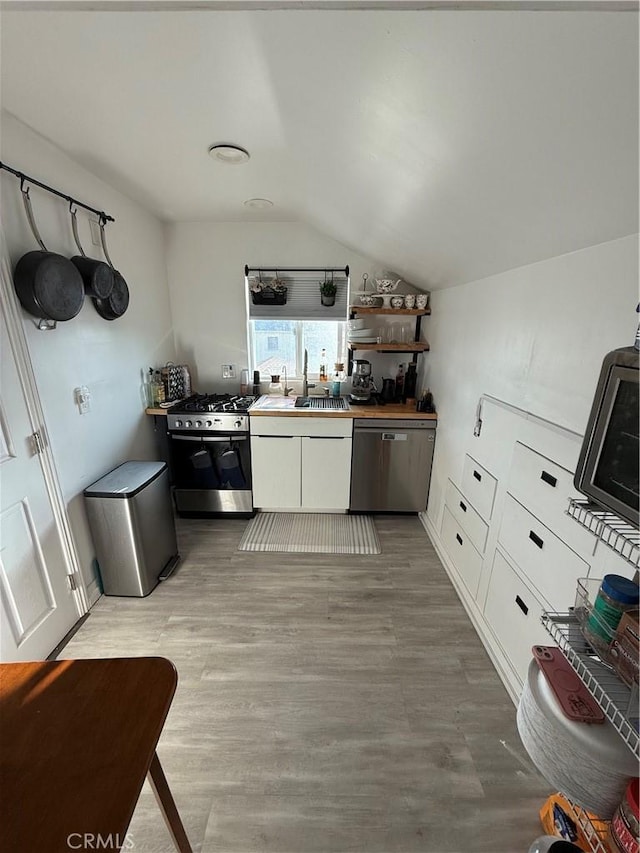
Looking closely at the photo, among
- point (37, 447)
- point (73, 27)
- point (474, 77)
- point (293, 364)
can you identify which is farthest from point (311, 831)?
point (293, 364)

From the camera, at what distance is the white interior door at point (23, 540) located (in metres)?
1.47

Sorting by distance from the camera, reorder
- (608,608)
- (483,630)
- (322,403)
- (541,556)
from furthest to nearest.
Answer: (322,403)
(483,630)
(541,556)
(608,608)

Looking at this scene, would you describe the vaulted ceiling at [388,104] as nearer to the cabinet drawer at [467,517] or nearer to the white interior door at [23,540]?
the white interior door at [23,540]

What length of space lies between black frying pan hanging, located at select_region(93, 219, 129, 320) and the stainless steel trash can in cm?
98

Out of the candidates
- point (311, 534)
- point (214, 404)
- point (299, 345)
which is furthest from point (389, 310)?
point (311, 534)

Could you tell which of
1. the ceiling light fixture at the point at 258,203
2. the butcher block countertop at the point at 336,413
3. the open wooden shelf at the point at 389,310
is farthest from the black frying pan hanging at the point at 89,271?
the open wooden shelf at the point at 389,310

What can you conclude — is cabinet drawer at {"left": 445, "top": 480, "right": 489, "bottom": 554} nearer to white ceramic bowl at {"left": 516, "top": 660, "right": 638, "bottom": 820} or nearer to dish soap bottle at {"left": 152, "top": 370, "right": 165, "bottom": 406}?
white ceramic bowl at {"left": 516, "top": 660, "right": 638, "bottom": 820}

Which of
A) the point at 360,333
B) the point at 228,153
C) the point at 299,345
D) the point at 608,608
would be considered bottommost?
the point at 608,608

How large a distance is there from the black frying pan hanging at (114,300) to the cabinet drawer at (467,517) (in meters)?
2.49

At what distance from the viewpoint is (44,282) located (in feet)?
5.08

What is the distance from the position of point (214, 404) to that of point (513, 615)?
7.97ft

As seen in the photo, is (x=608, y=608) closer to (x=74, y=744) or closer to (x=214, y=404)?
(x=74, y=744)

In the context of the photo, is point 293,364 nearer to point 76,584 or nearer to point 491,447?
point 491,447

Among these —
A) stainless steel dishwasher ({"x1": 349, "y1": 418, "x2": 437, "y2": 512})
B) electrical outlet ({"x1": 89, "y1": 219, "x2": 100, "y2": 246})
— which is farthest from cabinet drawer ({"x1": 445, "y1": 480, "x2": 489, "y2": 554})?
electrical outlet ({"x1": 89, "y1": 219, "x2": 100, "y2": 246})
